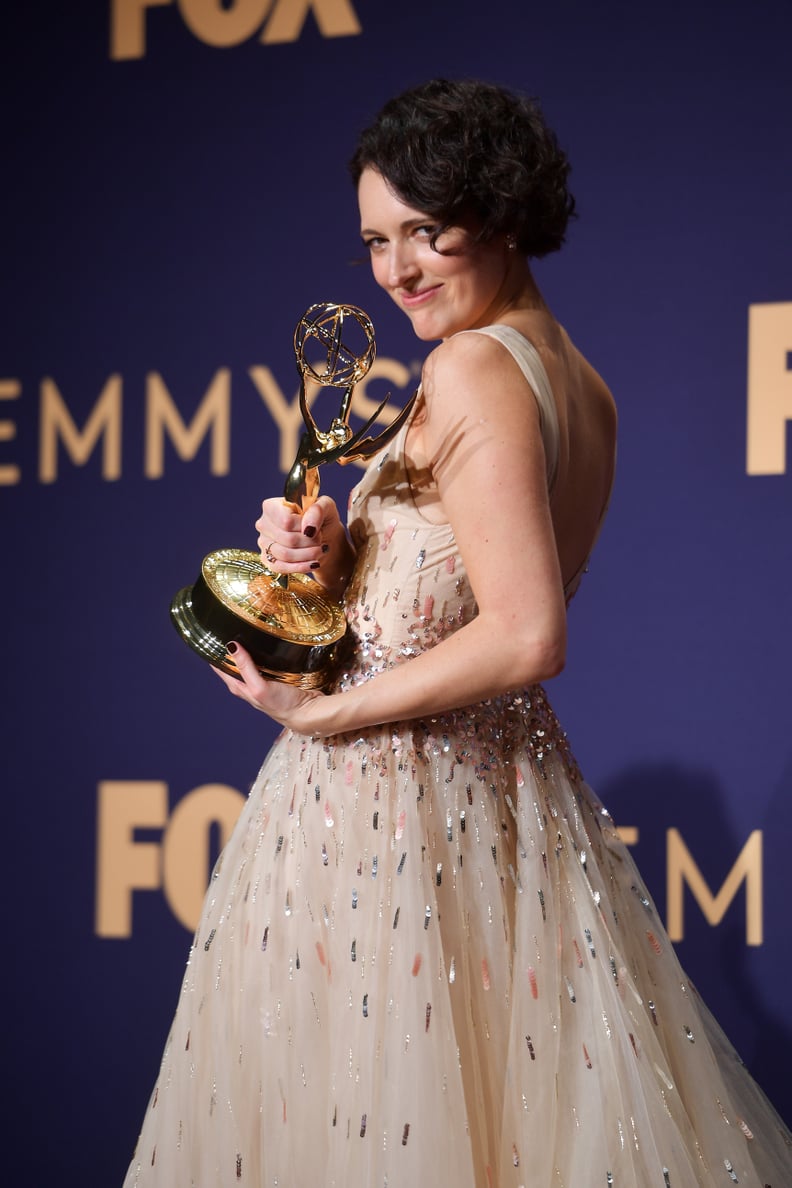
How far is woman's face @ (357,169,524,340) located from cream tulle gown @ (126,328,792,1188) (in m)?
0.14

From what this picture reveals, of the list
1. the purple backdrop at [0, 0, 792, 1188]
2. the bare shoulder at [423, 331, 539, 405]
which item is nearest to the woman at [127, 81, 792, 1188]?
the bare shoulder at [423, 331, 539, 405]

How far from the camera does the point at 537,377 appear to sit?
114 cm

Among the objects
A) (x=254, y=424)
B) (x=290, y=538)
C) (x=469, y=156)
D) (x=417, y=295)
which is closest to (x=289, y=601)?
(x=290, y=538)

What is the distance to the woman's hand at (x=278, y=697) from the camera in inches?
46.6

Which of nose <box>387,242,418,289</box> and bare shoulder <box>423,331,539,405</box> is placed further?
nose <box>387,242,418,289</box>

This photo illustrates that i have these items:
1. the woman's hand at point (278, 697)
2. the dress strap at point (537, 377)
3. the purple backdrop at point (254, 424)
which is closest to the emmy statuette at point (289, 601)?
the woman's hand at point (278, 697)

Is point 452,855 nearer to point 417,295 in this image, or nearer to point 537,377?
point 537,377

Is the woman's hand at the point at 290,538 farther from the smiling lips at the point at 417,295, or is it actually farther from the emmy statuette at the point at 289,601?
the smiling lips at the point at 417,295

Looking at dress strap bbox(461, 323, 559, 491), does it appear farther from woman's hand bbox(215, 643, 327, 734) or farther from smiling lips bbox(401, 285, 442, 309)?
woman's hand bbox(215, 643, 327, 734)

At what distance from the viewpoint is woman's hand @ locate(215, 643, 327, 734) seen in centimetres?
118

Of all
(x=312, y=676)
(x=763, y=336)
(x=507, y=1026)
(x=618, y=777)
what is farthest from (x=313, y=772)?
(x=763, y=336)

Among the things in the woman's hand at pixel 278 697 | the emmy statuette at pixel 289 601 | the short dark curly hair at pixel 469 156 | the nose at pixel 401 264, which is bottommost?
the woman's hand at pixel 278 697

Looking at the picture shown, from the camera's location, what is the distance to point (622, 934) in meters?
1.24

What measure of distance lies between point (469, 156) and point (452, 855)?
658 millimetres
